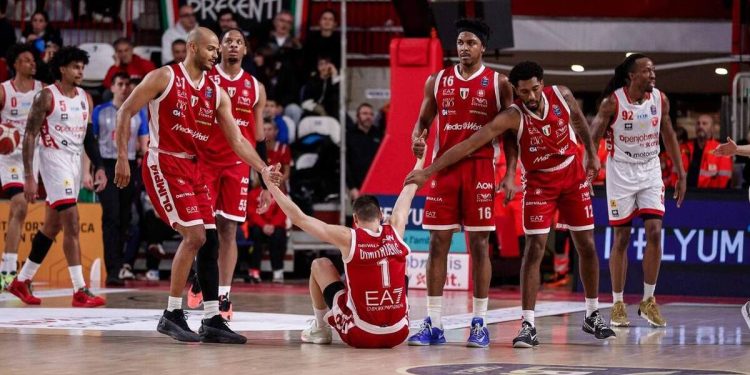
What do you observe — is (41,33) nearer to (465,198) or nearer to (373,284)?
(465,198)

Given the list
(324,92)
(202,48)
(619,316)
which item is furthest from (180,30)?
(619,316)

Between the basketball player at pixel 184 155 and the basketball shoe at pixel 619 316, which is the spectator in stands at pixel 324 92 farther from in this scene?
the basketball player at pixel 184 155

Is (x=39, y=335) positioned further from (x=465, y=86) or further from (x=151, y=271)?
(x=151, y=271)

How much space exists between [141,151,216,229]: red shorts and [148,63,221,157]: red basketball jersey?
0.08 m

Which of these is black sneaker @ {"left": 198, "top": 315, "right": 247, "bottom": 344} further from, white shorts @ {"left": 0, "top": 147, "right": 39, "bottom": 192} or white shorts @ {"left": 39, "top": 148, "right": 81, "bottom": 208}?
white shorts @ {"left": 0, "top": 147, "right": 39, "bottom": 192}

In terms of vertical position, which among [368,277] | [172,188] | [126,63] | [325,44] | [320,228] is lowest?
[368,277]

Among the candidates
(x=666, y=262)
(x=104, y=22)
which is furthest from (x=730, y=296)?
(x=104, y=22)

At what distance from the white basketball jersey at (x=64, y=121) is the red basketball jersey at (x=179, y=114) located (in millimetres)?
3257

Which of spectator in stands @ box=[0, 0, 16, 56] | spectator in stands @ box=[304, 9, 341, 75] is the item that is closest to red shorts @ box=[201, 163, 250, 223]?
spectator in stands @ box=[304, 9, 341, 75]

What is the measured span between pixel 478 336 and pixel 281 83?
30.2 ft

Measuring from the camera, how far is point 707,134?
1537 cm

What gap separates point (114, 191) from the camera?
49.7 feet

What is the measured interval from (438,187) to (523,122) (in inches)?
29.7

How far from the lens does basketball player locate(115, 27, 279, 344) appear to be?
9047 millimetres
